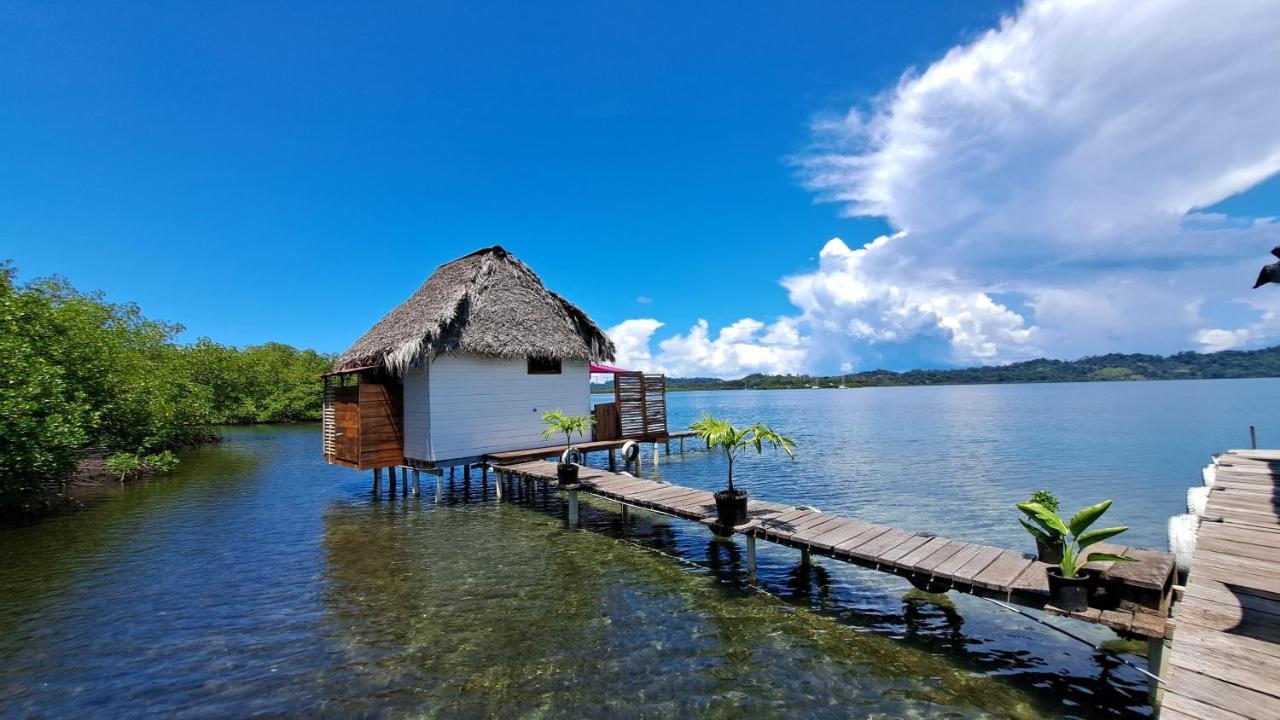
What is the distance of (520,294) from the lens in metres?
17.4

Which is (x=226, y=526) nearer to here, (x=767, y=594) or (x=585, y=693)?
(x=585, y=693)

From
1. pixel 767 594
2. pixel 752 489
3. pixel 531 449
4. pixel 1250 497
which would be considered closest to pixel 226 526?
pixel 531 449

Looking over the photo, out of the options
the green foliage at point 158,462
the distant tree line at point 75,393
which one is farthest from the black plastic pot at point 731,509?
the green foliage at point 158,462

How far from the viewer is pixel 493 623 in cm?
726

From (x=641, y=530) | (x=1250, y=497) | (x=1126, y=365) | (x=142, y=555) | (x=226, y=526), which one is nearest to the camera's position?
(x=1250, y=497)

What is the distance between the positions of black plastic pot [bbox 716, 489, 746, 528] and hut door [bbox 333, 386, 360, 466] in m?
11.4

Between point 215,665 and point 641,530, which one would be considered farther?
point 641,530

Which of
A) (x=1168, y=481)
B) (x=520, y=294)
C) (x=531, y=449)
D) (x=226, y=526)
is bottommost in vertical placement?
(x=1168, y=481)

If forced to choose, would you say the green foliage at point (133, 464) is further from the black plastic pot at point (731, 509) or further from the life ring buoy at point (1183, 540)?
the life ring buoy at point (1183, 540)

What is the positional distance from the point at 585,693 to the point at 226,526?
482 inches

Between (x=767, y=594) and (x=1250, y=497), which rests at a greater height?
(x=1250, y=497)

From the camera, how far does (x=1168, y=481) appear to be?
1830 centimetres

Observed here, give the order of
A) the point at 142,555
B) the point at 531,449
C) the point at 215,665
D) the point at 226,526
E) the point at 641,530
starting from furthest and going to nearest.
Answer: the point at 531,449, the point at 226,526, the point at 641,530, the point at 142,555, the point at 215,665

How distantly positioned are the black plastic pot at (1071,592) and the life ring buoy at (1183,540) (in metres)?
2.51
